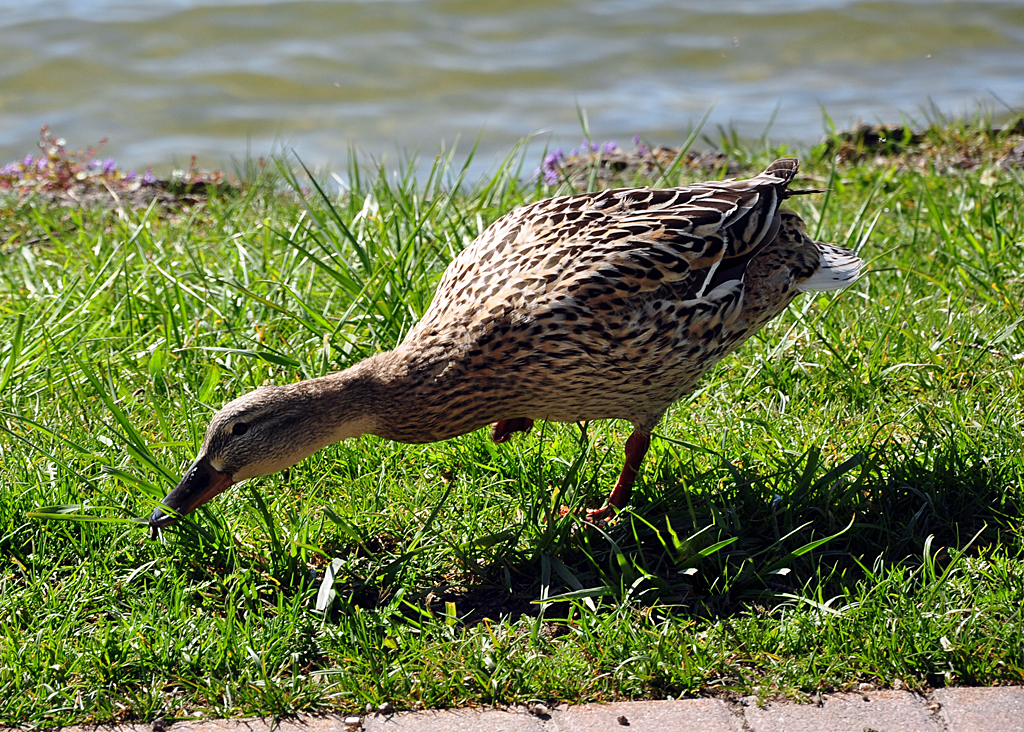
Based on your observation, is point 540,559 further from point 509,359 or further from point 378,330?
point 378,330

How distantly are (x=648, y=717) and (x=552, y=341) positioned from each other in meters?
1.20

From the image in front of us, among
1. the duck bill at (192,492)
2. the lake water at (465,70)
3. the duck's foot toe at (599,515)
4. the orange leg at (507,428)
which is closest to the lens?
the duck bill at (192,492)

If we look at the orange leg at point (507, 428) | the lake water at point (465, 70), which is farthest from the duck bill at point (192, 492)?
the lake water at point (465, 70)

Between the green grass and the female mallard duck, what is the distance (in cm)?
22

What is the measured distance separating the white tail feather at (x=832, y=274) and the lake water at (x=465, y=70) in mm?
4580

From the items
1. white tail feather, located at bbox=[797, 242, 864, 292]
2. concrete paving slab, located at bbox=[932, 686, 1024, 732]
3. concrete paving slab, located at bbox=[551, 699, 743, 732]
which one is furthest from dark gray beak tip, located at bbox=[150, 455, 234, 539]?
white tail feather, located at bbox=[797, 242, 864, 292]

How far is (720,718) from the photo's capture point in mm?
2738

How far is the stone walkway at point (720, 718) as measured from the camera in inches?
107

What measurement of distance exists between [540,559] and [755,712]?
897 mm

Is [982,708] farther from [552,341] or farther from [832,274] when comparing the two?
[832,274]

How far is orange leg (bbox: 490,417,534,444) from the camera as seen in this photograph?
3.97 metres

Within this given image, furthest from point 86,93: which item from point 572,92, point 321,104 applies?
point 572,92

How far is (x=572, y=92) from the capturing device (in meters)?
9.70

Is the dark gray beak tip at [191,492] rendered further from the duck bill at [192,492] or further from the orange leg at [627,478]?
the orange leg at [627,478]
